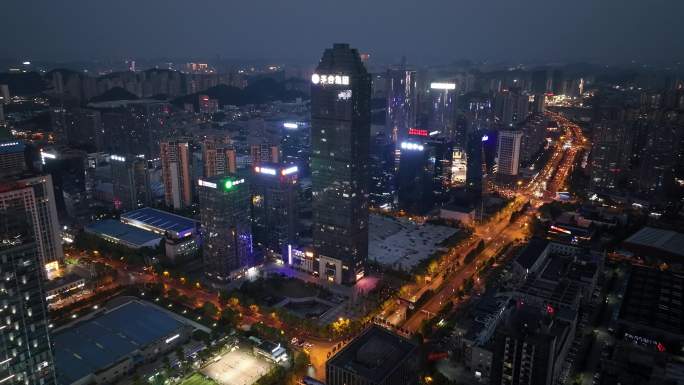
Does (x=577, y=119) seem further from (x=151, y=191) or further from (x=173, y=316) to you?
(x=173, y=316)

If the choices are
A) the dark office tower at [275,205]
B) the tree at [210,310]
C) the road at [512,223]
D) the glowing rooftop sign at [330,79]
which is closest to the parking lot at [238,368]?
the tree at [210,310]

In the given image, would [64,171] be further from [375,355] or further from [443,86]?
[443,86]

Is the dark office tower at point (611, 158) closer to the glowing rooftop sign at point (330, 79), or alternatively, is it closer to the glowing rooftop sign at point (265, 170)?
the glowing rooftop sign at point (330, 79)

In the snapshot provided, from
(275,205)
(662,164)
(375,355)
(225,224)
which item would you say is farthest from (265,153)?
(662,164)

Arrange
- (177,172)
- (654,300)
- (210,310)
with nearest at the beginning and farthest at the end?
(654,300)
(210,310)
(177,172)

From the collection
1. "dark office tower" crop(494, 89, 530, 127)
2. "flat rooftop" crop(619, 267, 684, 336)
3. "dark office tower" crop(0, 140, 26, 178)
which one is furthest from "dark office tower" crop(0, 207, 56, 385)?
"dark office tower" crop(494, 89, 530, 127)

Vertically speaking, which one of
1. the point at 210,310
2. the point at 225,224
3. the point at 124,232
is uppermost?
the point at 225,224

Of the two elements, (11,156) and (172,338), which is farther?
(11,156)
